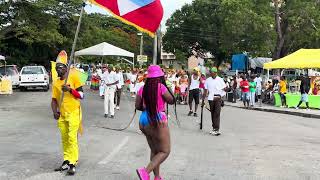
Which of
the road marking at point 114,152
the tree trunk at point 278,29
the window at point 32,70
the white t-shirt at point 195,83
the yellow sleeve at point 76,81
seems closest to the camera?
the yellow sleeve at point 76,81

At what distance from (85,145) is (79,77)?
123 inches

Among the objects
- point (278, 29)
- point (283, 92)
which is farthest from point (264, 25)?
point (283, 92)

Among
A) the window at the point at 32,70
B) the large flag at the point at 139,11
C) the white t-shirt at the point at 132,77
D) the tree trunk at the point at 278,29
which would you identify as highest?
the tree trunk at the point at 278,29

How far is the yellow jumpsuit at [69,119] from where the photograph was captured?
26.6 ft

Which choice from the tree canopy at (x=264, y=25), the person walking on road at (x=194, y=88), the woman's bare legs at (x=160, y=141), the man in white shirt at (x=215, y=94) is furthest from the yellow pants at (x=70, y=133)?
the tree canopy at (x=264, y=25)

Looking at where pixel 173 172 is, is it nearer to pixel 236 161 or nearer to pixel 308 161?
pixel 236 161

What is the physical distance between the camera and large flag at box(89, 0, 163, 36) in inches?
316

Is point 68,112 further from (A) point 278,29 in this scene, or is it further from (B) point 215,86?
(A) point 278,29

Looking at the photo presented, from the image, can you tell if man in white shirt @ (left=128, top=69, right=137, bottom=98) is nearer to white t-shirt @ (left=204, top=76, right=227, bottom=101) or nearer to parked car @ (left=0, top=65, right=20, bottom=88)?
parked car @ (left=0, top=65, right=20, bottom=88)

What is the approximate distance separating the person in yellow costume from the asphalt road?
0.29 metres

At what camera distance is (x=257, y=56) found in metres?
51.0

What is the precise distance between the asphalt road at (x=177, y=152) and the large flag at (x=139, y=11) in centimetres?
229

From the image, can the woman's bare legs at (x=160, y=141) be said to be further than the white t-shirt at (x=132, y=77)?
No

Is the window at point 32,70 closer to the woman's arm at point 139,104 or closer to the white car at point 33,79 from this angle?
the white car at point 33,79
